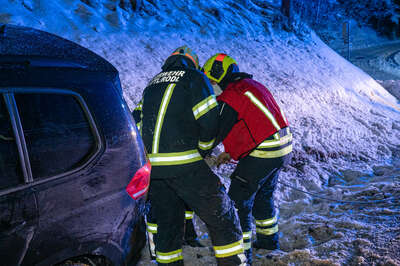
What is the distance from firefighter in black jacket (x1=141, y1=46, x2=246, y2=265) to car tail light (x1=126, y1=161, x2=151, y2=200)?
292 mm

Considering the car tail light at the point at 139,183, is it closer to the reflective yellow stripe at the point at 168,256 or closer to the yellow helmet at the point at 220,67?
the reflective yellow stripe at the point at 168,256

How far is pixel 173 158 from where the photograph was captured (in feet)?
7.15

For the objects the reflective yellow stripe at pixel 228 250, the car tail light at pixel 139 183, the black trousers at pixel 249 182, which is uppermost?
the car tail light at pixel 139 183

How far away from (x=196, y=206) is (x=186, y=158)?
1.33ft

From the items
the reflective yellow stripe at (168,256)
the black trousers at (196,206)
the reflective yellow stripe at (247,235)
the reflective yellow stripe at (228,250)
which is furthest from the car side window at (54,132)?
the reflective yellow stripe at (247,235)

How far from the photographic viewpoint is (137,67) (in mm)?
6137

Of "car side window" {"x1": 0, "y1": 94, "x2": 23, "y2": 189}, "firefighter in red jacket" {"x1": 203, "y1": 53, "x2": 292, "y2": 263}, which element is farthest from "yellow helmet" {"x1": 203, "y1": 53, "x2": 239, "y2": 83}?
"car side window" {"x1": 0, "y1": 94, "x2": 23, "y2": 189}

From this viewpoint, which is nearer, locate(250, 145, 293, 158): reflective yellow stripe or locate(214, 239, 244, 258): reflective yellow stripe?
locate(214, 239, 244, 258): reflective yellow stripe

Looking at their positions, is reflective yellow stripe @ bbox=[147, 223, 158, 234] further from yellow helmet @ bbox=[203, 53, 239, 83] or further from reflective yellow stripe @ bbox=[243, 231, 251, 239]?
yellow helmet @ bbox=[203, 53, 239, 83]

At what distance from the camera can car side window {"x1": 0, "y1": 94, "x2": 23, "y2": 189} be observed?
1.36 meters

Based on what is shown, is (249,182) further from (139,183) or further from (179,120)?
(139,183)

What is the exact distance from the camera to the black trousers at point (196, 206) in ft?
7.19

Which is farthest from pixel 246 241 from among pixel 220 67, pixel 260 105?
pixel 220 67

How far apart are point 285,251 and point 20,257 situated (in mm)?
2502
